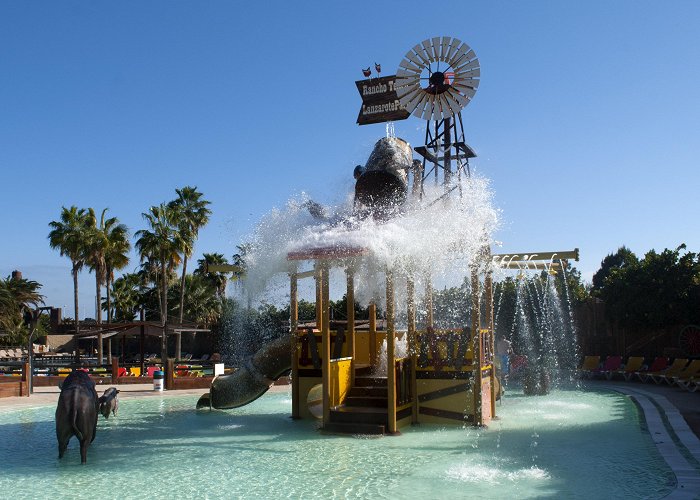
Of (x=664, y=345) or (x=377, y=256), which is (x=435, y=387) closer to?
(x=377, y=256)

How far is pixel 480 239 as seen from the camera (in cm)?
1244

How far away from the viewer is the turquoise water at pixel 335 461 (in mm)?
7488

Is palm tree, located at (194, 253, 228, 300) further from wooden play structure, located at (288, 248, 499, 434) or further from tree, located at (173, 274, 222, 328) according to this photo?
wooden play structure, located at (288, 248, 499, 434)

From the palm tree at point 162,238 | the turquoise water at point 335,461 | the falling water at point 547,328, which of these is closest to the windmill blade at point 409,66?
the turquoise water at point 335,461

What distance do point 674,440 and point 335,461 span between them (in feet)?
17.0

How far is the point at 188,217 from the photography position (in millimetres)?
38781

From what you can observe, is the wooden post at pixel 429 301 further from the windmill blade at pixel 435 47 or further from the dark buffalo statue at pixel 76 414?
the dark buffalo statue at pixel 76 414

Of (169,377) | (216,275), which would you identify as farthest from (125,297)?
(169,377)

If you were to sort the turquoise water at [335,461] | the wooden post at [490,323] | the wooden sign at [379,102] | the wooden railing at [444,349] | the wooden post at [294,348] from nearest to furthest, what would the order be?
the turquoise water at [335,461] → the wooden railing at [444,349] → the wooden post at [490,323] → the wooden post at [294,348] → the wooden sign at [379,102]

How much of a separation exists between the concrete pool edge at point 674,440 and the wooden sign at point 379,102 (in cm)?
917

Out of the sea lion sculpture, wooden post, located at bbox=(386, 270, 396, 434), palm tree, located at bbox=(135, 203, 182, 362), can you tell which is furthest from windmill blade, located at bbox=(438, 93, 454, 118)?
palm tree, located at bbox=(135, 203, 182, 362)

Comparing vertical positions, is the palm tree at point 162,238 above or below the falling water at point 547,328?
above

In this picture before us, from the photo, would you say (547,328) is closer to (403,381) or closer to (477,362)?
(477,362)

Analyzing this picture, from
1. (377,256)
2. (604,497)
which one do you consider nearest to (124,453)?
(377,256)
